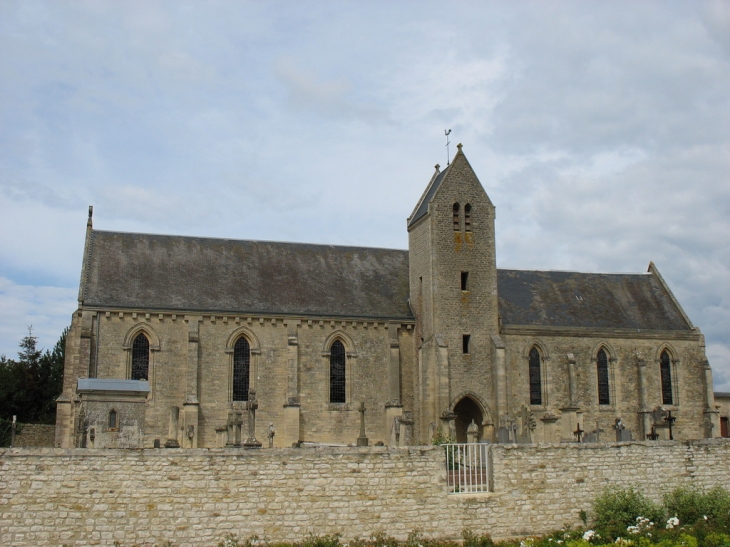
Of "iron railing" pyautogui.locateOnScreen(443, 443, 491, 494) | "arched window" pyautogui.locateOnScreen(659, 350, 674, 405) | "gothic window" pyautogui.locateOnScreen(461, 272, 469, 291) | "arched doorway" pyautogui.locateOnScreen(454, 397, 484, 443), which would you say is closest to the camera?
"iron railing" pyautogui.locateOnScreen(443, 443, 491, 494)

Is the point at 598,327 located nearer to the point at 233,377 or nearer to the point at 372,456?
the point at 233,377

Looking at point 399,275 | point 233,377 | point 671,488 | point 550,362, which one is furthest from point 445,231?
point 671,488

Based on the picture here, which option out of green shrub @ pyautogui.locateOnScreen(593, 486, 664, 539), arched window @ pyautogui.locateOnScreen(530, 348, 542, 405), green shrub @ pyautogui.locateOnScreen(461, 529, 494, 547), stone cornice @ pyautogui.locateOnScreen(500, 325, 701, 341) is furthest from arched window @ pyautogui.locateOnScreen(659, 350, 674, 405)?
green shrub @ pyautogui.locateOnScreen(461, 529, 494, 547)

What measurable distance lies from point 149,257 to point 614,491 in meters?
24.3

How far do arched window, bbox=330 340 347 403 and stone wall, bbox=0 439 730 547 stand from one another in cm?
1709

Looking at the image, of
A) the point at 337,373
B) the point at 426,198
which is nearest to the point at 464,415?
the point at 337,373

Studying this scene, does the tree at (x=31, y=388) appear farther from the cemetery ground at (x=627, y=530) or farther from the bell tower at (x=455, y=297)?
the cemetery ground at (x=627, y=530)

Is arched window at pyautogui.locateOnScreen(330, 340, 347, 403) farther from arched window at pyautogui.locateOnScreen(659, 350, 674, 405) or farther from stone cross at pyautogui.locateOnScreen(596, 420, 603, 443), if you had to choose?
arched window at pyautogui.locateOnScreen(659, 350, 674, 405)

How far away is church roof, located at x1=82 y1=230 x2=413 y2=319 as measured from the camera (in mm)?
35719

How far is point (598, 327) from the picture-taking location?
40.0 metres

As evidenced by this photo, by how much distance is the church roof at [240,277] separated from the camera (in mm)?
35719

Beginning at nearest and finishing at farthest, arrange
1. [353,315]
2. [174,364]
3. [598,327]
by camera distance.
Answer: [174,364]
[353,315]
[598,327]

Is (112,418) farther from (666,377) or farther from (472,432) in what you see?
(666,377)

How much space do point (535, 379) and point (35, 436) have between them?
76.7ft
